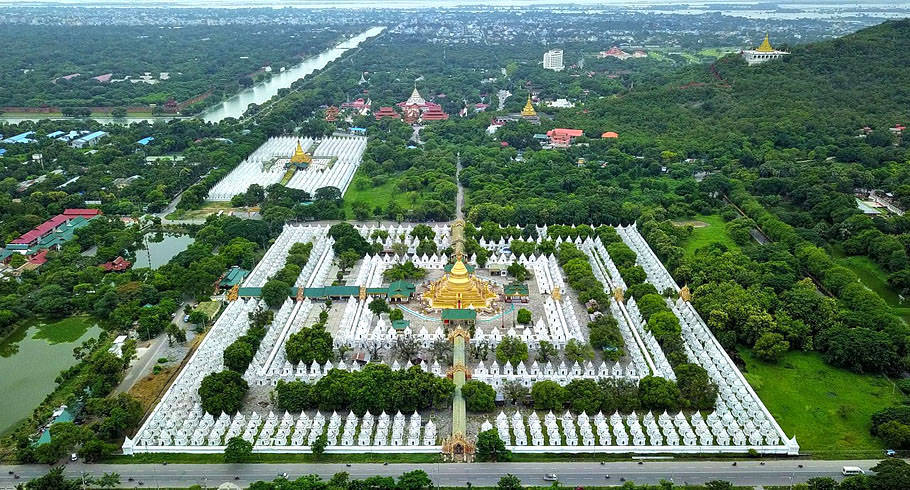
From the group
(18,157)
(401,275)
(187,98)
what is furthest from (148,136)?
(401,275)

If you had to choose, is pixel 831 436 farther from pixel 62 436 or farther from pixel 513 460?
pixel 62 436

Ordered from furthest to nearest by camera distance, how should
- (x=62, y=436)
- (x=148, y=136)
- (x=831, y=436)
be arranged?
(x=148, y=136), (x=831, y=436), (x=62, y=436)

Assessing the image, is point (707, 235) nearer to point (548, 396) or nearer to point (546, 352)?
point (546, 352)

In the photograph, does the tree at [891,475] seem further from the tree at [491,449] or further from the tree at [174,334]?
the tree at [174,334]

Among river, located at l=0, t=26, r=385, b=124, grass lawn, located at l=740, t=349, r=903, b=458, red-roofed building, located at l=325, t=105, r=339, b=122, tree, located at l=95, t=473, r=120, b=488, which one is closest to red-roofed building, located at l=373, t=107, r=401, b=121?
red-roofed building, located at l=325, t=105, r=339, b=122

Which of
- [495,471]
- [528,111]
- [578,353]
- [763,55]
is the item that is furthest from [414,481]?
[763,55]

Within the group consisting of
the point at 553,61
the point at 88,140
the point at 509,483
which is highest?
the point at 88,140

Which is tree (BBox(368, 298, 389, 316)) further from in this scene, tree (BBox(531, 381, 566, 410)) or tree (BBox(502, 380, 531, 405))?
tree (BBox(531, 381, 566, 410))
